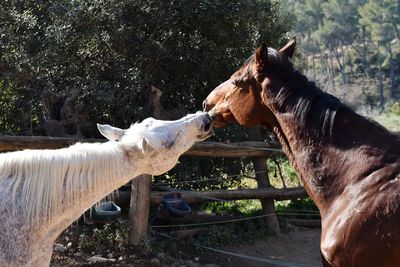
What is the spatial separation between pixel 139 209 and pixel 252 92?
116 inches

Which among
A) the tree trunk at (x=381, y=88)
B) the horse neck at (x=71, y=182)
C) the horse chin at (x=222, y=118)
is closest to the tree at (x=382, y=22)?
Result: the tree trunk at (x=381, y=88)

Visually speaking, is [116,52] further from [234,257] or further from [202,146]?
[234,257]

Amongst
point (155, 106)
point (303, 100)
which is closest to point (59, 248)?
point (155, 106)

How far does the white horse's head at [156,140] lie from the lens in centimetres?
280

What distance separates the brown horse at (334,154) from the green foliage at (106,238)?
286 centimetres

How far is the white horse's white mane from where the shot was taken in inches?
100

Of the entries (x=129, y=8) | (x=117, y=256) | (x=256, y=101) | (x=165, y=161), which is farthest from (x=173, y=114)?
(x=165, y=161)

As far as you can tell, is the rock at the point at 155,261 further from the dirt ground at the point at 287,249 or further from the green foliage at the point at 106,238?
the dirt ground at the point at 287,249

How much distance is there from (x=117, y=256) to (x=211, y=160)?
86.5 inches

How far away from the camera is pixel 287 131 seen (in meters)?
3.29

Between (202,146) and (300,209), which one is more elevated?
(202,146)

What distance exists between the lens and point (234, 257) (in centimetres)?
634

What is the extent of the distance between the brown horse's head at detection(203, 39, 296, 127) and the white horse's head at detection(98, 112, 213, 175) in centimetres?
63

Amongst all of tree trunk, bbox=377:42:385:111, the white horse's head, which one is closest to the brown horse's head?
the white horse's head
